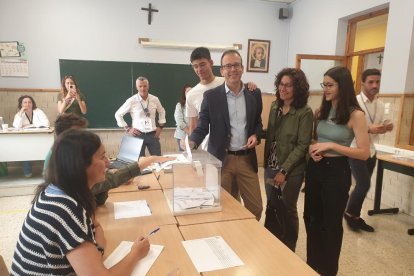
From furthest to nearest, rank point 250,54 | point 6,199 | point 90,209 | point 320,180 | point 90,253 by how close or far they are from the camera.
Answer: point 250,54 < point 6,199 < point 320,180 < point 90,209 < point 90,253

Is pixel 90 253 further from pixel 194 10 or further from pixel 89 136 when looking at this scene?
pixel 194 10

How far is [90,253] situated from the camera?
980 millimetres

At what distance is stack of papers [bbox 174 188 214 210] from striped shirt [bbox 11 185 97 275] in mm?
738

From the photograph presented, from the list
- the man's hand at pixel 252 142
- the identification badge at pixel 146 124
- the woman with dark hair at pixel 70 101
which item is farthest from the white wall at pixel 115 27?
the man's hand at pixel 252 142

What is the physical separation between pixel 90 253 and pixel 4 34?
16.7 ft

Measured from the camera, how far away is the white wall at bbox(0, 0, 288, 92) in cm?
483

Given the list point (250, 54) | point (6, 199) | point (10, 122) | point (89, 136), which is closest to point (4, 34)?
point (10, 122)

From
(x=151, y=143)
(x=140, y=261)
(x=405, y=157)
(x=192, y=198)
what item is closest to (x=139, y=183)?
(x=192, y=198)

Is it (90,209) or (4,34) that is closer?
(90,209)

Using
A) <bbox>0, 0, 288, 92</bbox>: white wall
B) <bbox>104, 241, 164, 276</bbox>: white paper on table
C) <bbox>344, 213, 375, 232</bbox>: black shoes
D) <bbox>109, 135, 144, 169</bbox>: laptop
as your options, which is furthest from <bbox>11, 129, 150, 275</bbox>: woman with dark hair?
<bbox>0, 0, 288, 92</bbox>: white wall

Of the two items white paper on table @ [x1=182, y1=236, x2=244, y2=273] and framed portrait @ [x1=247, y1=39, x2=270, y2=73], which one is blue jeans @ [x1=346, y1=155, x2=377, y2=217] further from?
framed portrait @ [x1=247, y1=39, x2=270, y2=73]

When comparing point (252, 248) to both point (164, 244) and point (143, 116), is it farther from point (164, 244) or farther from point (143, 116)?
point (143, 116)

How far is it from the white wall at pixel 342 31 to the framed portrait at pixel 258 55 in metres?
0.47

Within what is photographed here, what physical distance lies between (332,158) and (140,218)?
4.03 ft
